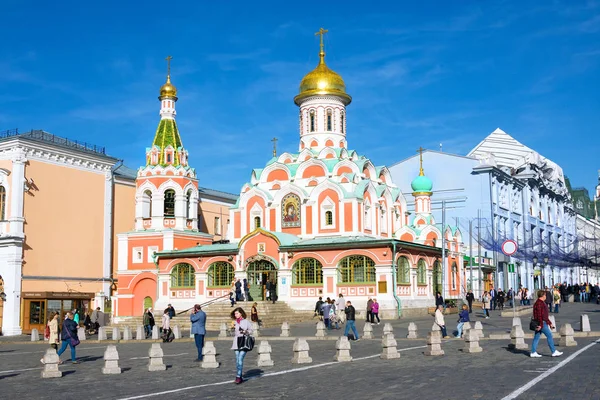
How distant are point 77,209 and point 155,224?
16.6 feet

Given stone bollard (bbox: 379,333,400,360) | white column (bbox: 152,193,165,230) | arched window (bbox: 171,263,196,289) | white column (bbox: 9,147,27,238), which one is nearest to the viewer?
stone bollard (bbox: 379,333,400,360)

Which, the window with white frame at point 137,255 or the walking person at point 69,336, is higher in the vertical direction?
the window with white frame at point 137,255

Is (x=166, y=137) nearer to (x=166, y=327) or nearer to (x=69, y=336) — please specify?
(x=166, y=327)

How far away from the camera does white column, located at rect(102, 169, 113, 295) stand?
48.2 metres

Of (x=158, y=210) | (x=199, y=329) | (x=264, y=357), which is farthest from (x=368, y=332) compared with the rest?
(x=158, y=210)

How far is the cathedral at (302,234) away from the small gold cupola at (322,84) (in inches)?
A: 3.1

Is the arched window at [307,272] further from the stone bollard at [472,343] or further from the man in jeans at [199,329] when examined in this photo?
the stone bollard at [472,343]

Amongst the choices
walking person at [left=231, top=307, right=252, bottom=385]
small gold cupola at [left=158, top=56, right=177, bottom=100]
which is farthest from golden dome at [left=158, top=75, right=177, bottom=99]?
walking person at [left=231, top=307, right=252, bottom=385]

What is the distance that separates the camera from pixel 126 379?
15398 mm

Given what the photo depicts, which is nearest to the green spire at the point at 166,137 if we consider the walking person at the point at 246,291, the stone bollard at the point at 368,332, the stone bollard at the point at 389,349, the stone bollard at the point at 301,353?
the walking person at the point at 246,291

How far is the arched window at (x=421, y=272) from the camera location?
42.2 meters

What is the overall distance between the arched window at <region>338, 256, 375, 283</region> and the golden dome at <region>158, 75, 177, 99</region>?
18.2 meters

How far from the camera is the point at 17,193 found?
139ft

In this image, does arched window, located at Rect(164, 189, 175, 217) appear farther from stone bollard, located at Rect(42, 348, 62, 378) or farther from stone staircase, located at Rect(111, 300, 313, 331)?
stone bollard, located at Rect(42, 348, 62, 378)
